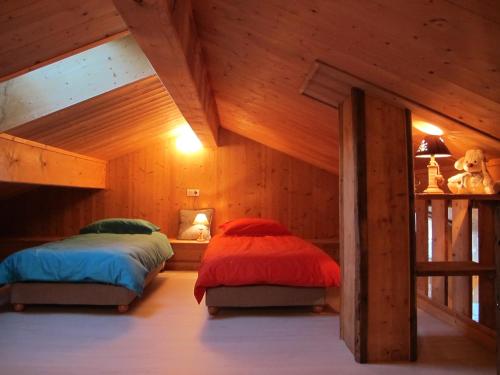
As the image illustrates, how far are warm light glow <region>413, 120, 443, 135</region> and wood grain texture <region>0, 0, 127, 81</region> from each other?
79.9 inches

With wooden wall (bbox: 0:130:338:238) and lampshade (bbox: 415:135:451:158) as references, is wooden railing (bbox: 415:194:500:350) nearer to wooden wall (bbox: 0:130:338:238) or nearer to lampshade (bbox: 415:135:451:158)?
lampshade (bbox: 415:135:451:158)

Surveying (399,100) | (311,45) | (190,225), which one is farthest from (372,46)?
(190,225)

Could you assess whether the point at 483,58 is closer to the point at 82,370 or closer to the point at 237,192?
the point at 82,370

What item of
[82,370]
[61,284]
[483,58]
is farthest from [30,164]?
[483,58]

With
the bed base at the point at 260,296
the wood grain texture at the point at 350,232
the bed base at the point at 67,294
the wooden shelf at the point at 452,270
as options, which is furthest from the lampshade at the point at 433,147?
the bed base at the point at 67,294

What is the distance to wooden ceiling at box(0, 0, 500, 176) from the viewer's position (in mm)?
1526

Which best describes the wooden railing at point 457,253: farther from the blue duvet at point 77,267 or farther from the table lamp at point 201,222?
the table lamp at point 201,222

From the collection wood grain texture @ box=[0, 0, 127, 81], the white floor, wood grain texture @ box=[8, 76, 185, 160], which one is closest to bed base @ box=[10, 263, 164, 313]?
the white floor

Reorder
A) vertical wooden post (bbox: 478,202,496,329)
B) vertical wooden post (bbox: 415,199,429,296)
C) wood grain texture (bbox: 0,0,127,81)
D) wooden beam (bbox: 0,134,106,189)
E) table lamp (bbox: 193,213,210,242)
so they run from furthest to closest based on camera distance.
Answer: table lamp (bbox: 193,213,210,242)
vertical wooden post (bbox: 415,199,429,296)
wooden beam (bbox: 0,134,106,189)
vertical wooden post (bbox: 478,202,496,329)
wood grain texture (bbox: 0,0,127,81)

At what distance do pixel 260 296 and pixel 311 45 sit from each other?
2.13 meters

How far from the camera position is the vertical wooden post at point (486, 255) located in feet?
8.66

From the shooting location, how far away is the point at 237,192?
5.70 metres

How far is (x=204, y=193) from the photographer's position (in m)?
5.72

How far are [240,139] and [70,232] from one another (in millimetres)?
2860
